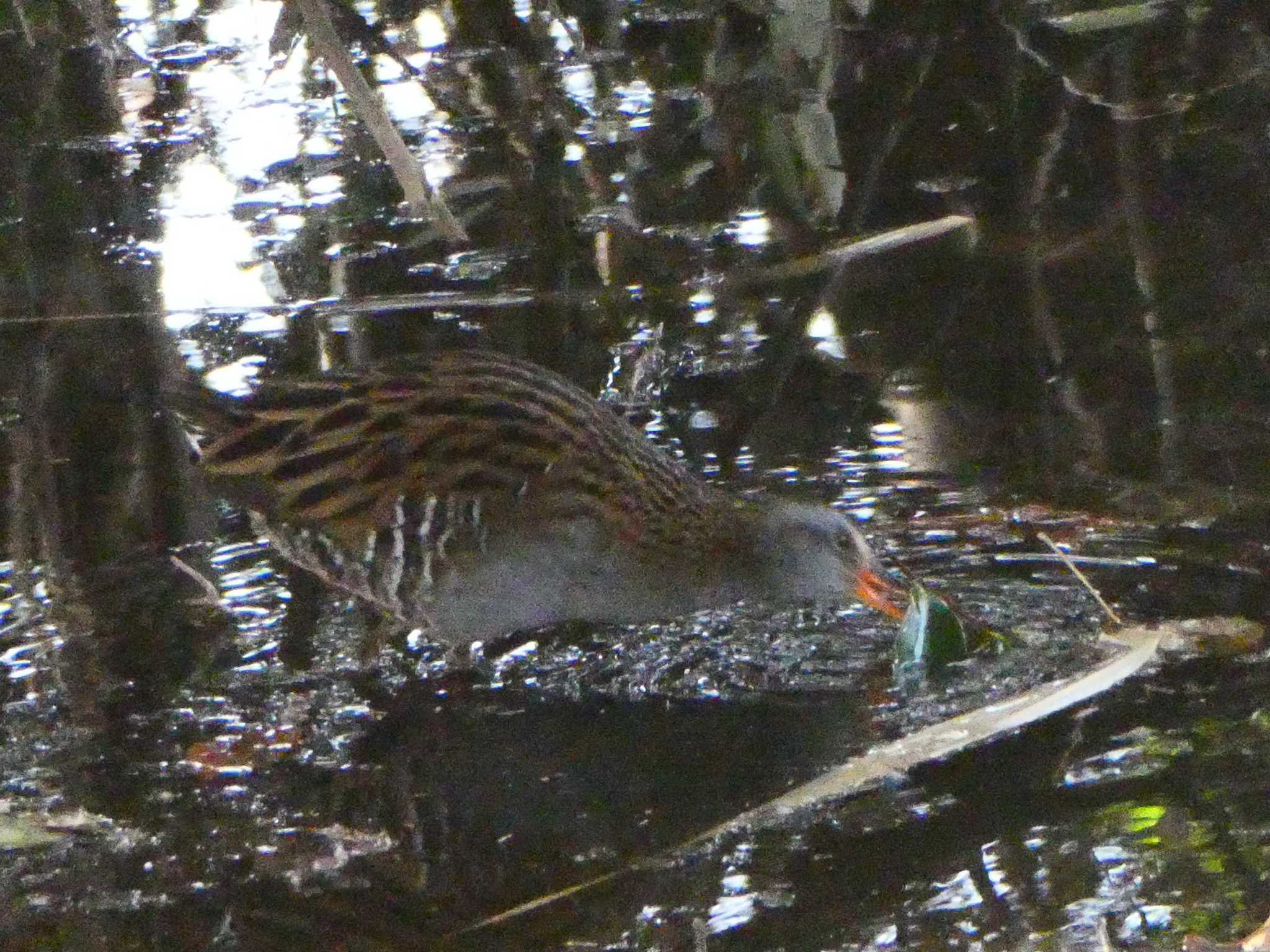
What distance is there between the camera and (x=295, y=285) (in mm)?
5438

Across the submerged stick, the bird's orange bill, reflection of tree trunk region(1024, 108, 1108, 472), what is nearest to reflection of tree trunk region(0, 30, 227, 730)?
the submerged stick

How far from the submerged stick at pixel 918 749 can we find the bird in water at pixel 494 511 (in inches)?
20.2

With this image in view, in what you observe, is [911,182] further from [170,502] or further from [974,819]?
[974,819]

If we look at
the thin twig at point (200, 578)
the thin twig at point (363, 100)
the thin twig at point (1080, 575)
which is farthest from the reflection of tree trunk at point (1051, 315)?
the thin twig at point (200, 578)

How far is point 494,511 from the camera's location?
12.4 feet

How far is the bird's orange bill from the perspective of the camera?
3.72 meters

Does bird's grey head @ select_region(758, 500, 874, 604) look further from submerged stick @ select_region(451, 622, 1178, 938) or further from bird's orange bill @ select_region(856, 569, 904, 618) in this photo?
submerged stick @ select_region(451, 622, 1178, 938)

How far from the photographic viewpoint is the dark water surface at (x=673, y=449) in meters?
→ 2.91

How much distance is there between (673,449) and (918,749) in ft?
4.81

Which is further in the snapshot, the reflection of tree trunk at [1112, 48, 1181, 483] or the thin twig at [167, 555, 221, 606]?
the reflection of tree trunk at [1112, 48, 1181, 483]

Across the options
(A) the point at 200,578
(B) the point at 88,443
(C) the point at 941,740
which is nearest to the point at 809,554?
(C) the point at 941,740

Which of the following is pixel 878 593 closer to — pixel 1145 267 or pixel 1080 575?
pixel 1080 575

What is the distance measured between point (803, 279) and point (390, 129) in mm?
1249

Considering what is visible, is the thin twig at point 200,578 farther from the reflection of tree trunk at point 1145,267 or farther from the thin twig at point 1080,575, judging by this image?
the reflection of tree trunk at point 1145,267
